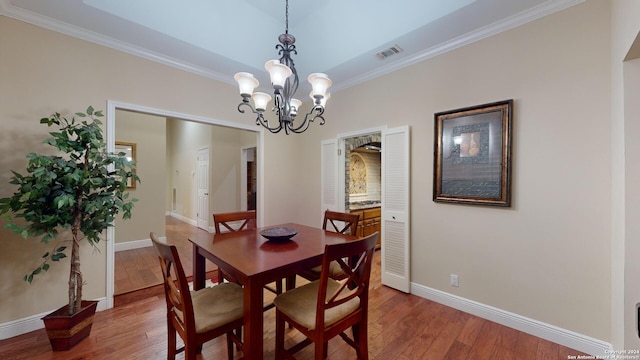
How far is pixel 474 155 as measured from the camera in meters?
2.34

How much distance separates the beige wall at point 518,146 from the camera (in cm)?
178

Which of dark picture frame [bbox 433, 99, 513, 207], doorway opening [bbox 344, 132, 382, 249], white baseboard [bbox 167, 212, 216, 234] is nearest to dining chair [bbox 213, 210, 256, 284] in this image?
doorway opening [bbox 344, 132, 382, 249]

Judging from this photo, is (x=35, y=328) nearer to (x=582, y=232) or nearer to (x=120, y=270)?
(x=120, y=270)

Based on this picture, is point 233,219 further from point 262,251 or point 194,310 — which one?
point 194,310

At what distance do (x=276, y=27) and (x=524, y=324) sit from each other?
4.11 metres

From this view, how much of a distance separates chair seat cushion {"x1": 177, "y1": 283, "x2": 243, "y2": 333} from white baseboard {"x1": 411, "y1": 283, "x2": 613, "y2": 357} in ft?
6.99

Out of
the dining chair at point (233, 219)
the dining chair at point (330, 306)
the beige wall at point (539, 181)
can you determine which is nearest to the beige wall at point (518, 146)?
the beige wall at point (539, 181)

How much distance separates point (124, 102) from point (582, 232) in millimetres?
4423

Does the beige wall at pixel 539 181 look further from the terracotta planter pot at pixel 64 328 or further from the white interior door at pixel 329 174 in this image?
the terracotta planter pot at pixel 64 328

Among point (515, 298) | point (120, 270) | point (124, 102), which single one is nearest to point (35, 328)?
point (120, 270)

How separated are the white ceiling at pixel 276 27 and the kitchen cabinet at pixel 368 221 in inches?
86.2

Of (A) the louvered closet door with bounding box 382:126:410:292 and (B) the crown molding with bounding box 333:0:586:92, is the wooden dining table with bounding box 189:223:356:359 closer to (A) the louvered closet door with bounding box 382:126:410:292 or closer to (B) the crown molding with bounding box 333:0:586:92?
(A) the louvered closet door with bounding box 382:126:410:292

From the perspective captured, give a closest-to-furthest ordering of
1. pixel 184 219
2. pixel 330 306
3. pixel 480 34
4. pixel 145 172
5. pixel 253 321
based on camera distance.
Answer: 1. pixel 253 321
2. pixel 330 306
3. pixel 480 34
4. pixel 145 172
5. pixel 184 219

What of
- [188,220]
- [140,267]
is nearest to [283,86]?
[140,267]
